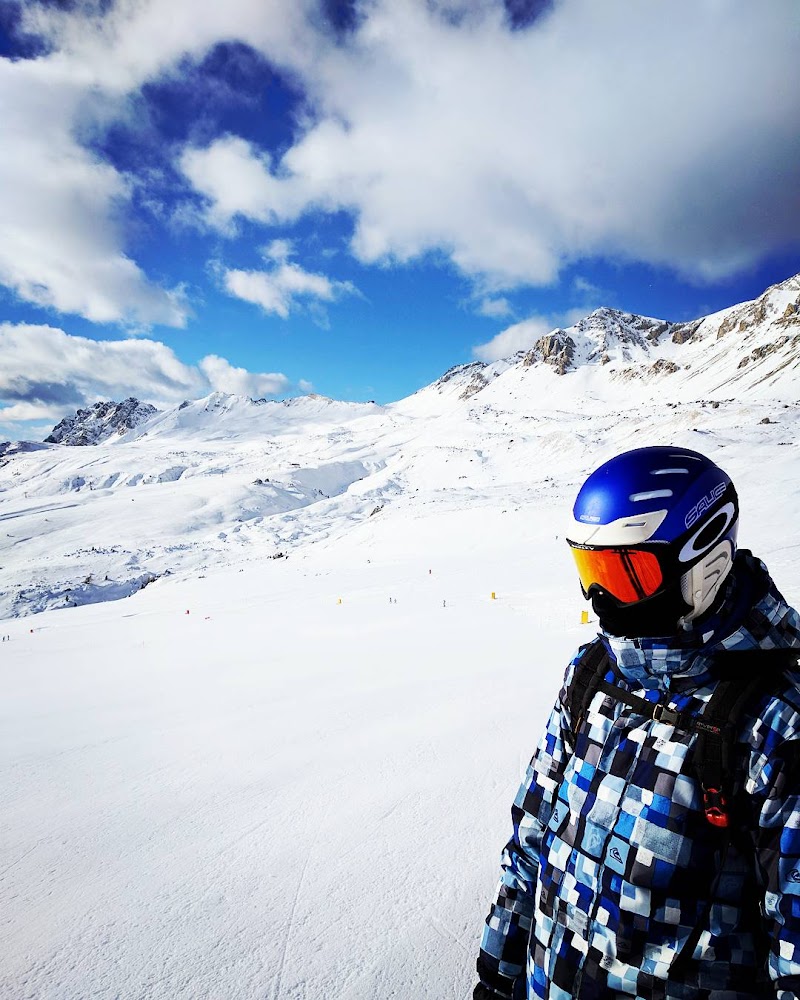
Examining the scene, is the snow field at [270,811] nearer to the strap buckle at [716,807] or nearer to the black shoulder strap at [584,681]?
the black shoulder strap at [584,681]

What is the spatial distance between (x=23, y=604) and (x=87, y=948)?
35.6 m

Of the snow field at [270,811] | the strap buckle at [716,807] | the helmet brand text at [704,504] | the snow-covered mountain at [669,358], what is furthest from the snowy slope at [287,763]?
the snow-covered mountain at [669,358]

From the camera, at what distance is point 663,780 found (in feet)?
5.30

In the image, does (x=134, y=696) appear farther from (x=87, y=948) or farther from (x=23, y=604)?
(x=23, y=604)

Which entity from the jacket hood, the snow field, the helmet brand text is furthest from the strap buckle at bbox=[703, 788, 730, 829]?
the snow field

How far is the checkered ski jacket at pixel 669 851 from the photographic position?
1.42 meters

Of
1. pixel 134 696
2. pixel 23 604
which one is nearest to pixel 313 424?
pixel 23 604

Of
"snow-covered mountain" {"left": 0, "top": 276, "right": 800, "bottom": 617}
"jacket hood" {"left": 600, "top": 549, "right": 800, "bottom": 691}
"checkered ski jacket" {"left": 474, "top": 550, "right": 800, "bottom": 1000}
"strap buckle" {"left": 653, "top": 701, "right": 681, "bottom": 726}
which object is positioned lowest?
"checkered ski jacket" {"left": 474, "top": 550, "right": 800, "bottom": 1000}

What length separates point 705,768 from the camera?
1499 mm

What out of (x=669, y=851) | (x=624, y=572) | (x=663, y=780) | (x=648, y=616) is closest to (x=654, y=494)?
(x=624, y=572)

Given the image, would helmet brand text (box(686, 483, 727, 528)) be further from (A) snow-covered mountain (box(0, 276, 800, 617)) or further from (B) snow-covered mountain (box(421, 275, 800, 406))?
(B) snow-covered mountain (box(421, 275, 800, 406))

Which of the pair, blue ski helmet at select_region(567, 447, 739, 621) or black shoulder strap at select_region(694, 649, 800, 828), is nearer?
black shoulder strap at select_region(694, 649, 800, 828)

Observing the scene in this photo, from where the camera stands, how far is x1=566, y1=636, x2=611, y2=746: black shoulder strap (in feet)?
6.40

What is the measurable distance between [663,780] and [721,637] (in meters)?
0.51
